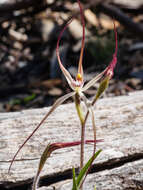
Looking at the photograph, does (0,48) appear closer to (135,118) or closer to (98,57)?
(98,57)

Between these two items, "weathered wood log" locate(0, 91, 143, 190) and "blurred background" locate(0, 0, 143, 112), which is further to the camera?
"blurred background" locate(0, 0, 143, 112)

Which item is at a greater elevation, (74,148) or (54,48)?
(54,48)

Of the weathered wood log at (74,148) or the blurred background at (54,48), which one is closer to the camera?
the weathered wood log at (74,148)

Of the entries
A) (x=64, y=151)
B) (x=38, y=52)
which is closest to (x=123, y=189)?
(x=64, y=151)

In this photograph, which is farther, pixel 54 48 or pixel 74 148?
pixel 54 48
